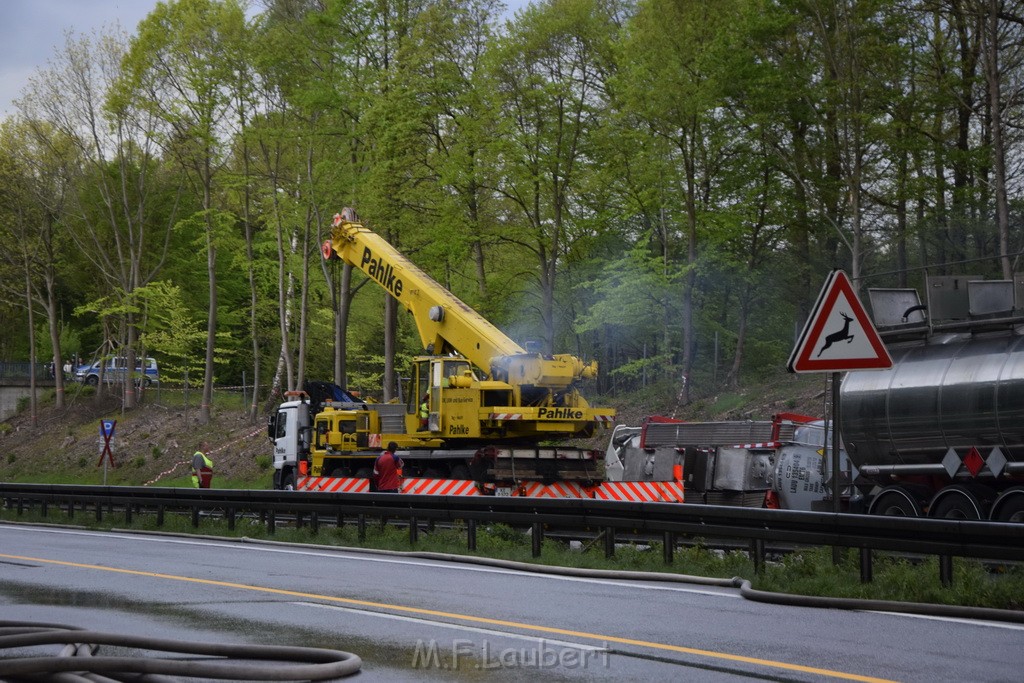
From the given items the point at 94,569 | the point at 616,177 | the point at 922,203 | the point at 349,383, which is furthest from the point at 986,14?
the point at 349,383

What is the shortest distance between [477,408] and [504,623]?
16.3m

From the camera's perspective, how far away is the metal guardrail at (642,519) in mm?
11930

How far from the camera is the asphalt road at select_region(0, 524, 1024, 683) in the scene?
331 inches

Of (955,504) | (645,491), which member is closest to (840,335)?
(955,504)

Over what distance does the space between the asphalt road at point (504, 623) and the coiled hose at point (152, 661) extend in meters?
0.40

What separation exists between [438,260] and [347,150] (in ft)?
19.1

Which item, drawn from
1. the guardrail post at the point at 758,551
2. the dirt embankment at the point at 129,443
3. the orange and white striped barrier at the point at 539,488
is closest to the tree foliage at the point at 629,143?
the dirt embankment at the point at 129,443

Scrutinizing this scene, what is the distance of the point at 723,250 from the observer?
4184 centimetres

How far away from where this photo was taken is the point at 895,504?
64.8 feet

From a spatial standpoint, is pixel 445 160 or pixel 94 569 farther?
pixel 445 160

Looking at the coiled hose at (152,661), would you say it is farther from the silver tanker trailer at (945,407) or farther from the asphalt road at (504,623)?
the silver tanker trailer at (945,407)

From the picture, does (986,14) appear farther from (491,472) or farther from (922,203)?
(491,472)

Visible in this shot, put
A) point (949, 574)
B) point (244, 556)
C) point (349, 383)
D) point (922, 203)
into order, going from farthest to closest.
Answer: point (349, 383), point (922, 203), point (244, 556), point (949, 574)
